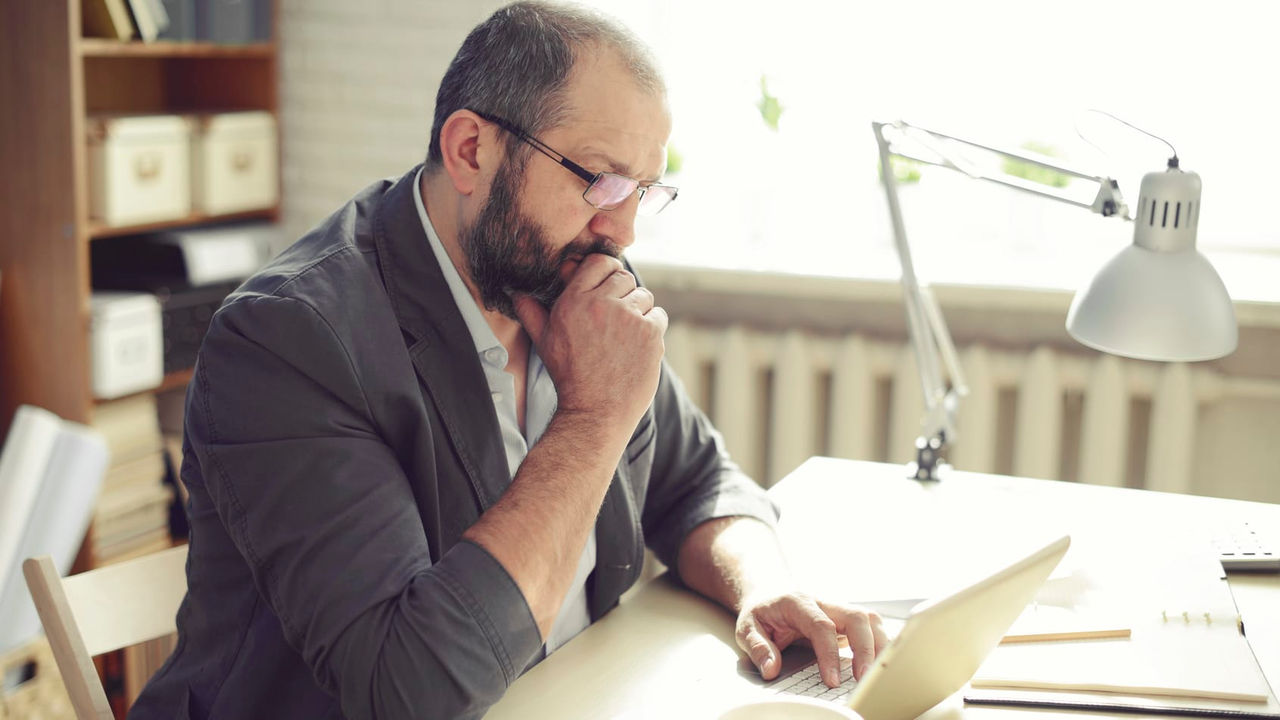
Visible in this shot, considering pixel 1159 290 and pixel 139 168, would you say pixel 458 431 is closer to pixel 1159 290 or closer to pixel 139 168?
pixel 1159 290

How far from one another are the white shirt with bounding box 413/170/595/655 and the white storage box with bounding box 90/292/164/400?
4.57 ft

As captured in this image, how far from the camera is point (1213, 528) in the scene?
1.57 metres

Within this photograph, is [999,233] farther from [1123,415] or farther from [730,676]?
[730,676]

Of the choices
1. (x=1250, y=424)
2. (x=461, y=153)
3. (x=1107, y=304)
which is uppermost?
(x=461, y=153)

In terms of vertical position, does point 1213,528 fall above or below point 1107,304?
below

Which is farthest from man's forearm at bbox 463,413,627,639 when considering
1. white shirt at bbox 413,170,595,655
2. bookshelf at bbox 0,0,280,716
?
bookshelf at bbox 0,0,280,716

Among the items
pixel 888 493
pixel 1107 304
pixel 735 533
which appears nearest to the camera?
pixel 1107 304

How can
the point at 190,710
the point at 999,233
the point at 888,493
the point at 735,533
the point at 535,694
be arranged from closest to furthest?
the point at 535,694
the point at 190,710
the point at 735,533
the point at 888,493
the point at 999,233

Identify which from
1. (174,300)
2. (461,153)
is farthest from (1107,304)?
(174,300)

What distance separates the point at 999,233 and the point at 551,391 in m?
1.54

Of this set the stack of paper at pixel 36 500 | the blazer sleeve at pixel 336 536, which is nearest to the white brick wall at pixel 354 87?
the stack of paper at pixel 36 500

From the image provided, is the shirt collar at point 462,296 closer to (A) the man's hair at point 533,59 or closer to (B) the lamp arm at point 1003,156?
(A) the man's hair at point 533,59

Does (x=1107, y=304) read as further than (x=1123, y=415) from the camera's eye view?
No

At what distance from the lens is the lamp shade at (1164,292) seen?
1302 mm
